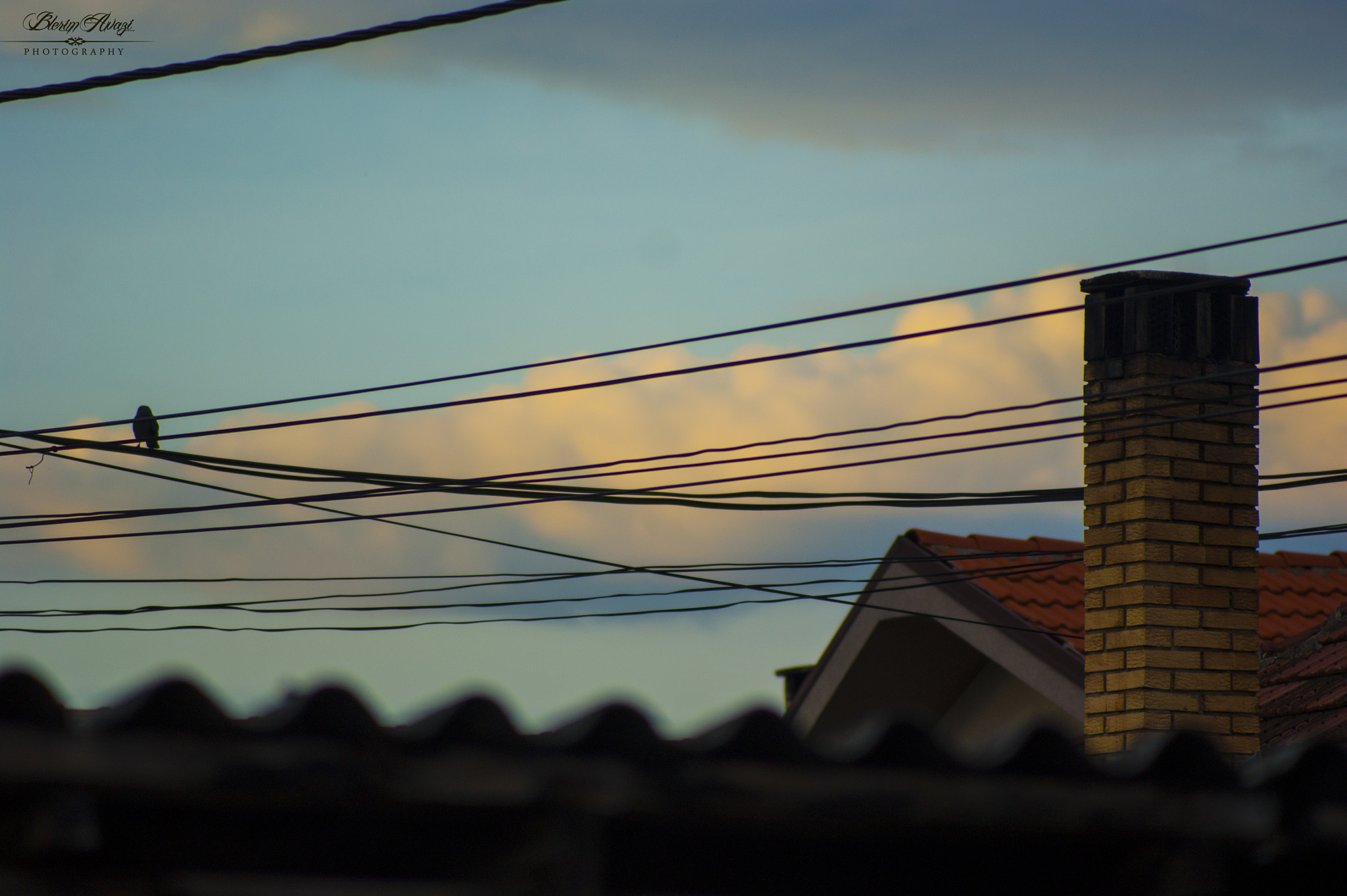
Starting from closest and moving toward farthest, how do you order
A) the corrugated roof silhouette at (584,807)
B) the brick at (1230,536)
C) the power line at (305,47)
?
the corrugated roof silhouette at (584,807) < the power line at (305,47) < the brick at (1230,536)

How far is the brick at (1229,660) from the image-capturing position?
29.6ft

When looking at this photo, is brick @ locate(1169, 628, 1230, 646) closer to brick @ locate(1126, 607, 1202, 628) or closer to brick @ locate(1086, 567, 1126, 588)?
brick @ locate(1126, 607, 1202, 628)

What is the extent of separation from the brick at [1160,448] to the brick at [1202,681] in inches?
49.3

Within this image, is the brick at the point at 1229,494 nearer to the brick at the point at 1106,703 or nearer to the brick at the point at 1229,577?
the brick at the point at 1229,577

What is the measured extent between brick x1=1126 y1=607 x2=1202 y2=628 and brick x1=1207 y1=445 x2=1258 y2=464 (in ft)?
3.18

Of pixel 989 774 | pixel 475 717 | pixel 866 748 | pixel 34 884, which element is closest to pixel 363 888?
pixel 475 717

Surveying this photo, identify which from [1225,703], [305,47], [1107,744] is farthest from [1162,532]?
[305,47]

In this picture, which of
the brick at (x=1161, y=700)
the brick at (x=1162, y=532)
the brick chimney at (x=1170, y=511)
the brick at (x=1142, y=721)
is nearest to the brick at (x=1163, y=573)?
the brick chimney at (x=1170, y=511)

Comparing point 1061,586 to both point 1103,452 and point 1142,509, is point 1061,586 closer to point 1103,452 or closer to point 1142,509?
point 1103,452

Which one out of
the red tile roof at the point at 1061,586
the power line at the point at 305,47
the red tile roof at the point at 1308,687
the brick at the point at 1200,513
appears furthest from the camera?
the red tile roof at the point at 1061,586

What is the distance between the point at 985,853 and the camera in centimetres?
391

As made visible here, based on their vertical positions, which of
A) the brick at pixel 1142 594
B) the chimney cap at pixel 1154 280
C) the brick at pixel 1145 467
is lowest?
the brick at pixel 1142 594

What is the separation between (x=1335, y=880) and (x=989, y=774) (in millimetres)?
1195

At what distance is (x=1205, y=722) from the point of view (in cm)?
896
